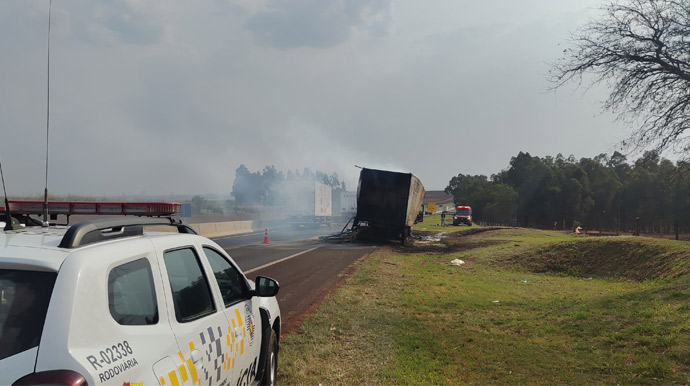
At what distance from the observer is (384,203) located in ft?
91.0

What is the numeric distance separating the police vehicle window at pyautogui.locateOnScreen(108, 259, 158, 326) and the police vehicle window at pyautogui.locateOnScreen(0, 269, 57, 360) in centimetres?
30

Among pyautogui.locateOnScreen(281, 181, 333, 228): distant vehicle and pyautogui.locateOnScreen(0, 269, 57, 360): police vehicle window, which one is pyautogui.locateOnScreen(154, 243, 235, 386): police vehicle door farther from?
pyautogui.locateOnScreen(281, 181, 333, 228): distant vehicle

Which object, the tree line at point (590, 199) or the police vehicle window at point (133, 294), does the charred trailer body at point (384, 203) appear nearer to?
the police vehicle window at point (133, 294)

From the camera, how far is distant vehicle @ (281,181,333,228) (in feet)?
156

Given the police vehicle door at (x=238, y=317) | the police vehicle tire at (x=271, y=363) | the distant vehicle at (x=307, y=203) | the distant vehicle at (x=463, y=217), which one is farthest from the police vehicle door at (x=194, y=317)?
the distant vehicle at (x=463, y=217)

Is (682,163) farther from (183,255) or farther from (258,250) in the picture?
(258,250)

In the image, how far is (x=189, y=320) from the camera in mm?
2984

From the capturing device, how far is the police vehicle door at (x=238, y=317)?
143 inches

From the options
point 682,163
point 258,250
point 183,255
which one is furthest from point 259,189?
point 183,255

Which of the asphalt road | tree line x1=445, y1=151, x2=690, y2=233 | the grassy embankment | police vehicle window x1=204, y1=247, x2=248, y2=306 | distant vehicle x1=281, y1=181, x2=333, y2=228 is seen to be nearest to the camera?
police vehicle window x1=204, y1=247, x2=248, y2=306

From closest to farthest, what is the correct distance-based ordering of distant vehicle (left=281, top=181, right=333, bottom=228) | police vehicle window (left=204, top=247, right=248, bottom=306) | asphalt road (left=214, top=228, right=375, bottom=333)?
1. police vehicle window (left=204, top=247, right=248, bottom=306)
2. asphalt road (left=214, top=228, right=375, bottom=333)
3. distant vehicle (left=281, top=181, right=333, bottom=228)

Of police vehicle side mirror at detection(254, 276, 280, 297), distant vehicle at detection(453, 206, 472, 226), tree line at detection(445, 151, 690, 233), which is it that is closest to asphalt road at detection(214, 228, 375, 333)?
police vehicle side mirror at detection(254, 276, 280, 297)

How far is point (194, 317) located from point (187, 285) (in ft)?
0.82

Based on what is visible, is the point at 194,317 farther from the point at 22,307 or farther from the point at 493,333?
the point at 493,333
